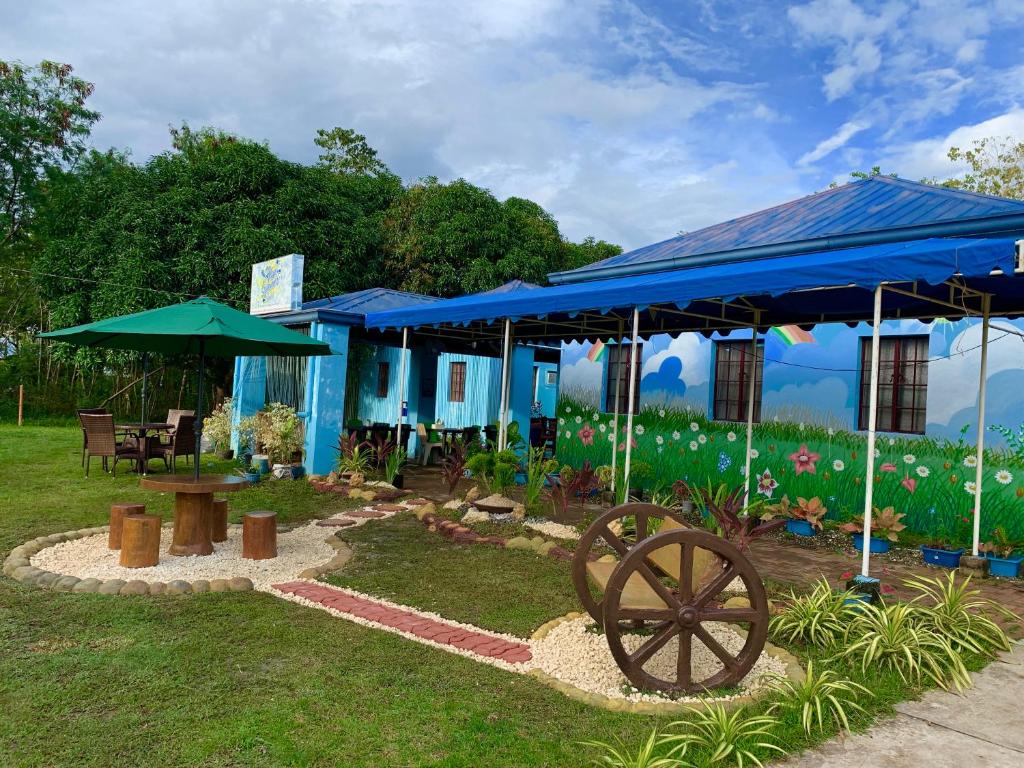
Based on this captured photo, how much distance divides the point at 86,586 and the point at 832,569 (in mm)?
5951

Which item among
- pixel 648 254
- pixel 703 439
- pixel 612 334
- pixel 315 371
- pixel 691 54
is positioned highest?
pixel 691 54

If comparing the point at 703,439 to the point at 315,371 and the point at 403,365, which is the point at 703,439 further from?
the point at 315,371

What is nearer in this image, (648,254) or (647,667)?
(647,667)

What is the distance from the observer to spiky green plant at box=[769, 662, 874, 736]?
322 cm

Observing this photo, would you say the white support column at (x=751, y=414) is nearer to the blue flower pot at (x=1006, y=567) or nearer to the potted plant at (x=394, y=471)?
the blue flower pot at (x=1006, y=567)

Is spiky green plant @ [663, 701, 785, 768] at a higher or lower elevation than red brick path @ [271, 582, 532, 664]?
higher

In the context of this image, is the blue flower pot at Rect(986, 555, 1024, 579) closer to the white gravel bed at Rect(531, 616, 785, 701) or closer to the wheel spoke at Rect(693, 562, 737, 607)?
the white gravel bed at Rect(531, 616, 785, 701)

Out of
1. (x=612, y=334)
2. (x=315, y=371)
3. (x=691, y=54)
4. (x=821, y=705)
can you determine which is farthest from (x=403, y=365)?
(x=821, y=705)

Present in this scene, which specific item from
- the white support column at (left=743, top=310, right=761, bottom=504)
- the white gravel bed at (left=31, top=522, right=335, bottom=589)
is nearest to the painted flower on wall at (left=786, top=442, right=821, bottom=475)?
the white support column at (left=743, top=310, right=761, bottom=504)

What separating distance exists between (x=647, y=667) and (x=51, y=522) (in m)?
6.31

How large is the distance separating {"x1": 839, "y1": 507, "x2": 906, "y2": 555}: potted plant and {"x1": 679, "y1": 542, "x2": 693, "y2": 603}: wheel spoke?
4.37 metres

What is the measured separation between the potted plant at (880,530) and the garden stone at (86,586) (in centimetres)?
670

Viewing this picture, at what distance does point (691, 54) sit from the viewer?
1164cm

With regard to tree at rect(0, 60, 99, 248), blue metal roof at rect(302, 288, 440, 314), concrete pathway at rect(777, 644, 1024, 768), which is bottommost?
concrete pathway at rect(777, 644, 1024, 768)
